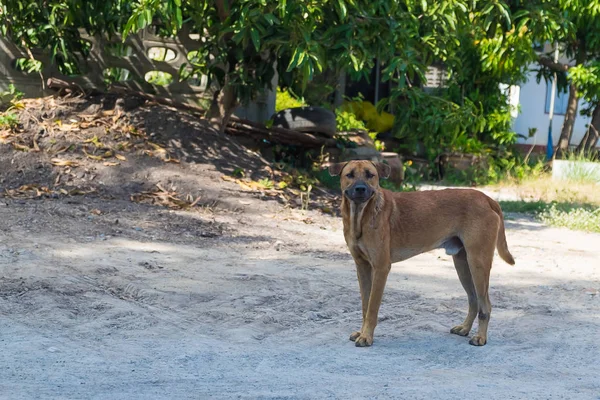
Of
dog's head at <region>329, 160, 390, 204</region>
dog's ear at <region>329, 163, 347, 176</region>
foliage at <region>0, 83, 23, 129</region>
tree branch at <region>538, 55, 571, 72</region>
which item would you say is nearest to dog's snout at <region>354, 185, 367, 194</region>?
dog's head at <region>329, 160, 390, 204</region>

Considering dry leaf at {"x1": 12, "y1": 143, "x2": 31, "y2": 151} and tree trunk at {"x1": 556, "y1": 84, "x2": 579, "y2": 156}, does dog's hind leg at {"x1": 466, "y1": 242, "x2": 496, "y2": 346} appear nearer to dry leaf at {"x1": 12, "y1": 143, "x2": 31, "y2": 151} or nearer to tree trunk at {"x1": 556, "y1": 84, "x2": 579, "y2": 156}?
dry leaf at {"x1": 12, "y1": 143, "x2": 31, "y2": 151}

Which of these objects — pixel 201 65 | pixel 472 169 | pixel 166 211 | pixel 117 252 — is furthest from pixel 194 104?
pixel 472 169

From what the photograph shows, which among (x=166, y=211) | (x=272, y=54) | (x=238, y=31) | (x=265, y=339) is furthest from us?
(x=272, y=54)

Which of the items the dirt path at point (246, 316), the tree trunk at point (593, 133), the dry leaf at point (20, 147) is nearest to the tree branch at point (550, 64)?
the tree trunk at point (593, 133)

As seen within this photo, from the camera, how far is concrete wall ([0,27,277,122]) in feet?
42.1

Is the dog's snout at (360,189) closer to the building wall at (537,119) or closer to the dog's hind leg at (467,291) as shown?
the dog's hind leg at (467,291)

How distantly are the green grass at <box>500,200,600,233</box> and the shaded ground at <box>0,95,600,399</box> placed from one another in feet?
4.28

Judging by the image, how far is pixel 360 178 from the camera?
6.18 metres

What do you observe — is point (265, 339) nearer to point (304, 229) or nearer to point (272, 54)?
point (304, 229)

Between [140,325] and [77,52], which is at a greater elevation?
[77,52]

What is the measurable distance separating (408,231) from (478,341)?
3.12 feet

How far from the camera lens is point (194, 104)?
44.6 ft

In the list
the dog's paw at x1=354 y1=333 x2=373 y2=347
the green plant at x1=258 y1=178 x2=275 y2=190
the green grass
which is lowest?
the green grass

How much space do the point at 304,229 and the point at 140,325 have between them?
4316 millimetres
